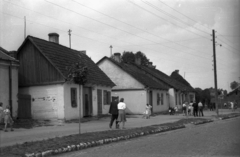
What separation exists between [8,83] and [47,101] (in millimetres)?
3554

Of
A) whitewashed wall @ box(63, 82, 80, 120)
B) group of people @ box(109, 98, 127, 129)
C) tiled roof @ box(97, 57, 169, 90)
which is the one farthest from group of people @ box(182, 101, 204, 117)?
group of people @ box(109, 98, 127, 129)

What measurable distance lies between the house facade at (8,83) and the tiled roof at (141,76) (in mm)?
16734

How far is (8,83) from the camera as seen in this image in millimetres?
19984

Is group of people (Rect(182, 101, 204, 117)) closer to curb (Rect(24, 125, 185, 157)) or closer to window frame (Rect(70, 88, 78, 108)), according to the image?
window frame (Rect(70, 88, 78, 108))

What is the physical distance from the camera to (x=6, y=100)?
64.7 ft

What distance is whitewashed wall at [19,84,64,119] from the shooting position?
22125 millimetres

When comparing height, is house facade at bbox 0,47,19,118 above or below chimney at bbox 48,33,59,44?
below

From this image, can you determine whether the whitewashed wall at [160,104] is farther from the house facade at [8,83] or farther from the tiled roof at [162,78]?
the house facade at [8,83]

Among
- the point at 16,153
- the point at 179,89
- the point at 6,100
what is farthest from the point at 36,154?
the point at 179,89

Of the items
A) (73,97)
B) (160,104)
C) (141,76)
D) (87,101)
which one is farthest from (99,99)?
(160,104)

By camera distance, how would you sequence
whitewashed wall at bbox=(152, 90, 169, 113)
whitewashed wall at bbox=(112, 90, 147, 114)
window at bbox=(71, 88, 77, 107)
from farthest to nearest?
whitewashed wall at bbox=(152, 90, 169, 113) → whitewashed wall at bbox=(112, 90, 147, 114) → window at bbox=(71, 88, 77, 107)

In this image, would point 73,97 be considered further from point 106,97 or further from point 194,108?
point 194,108

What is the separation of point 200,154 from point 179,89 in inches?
1436

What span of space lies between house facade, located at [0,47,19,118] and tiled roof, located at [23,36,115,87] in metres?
3.07
